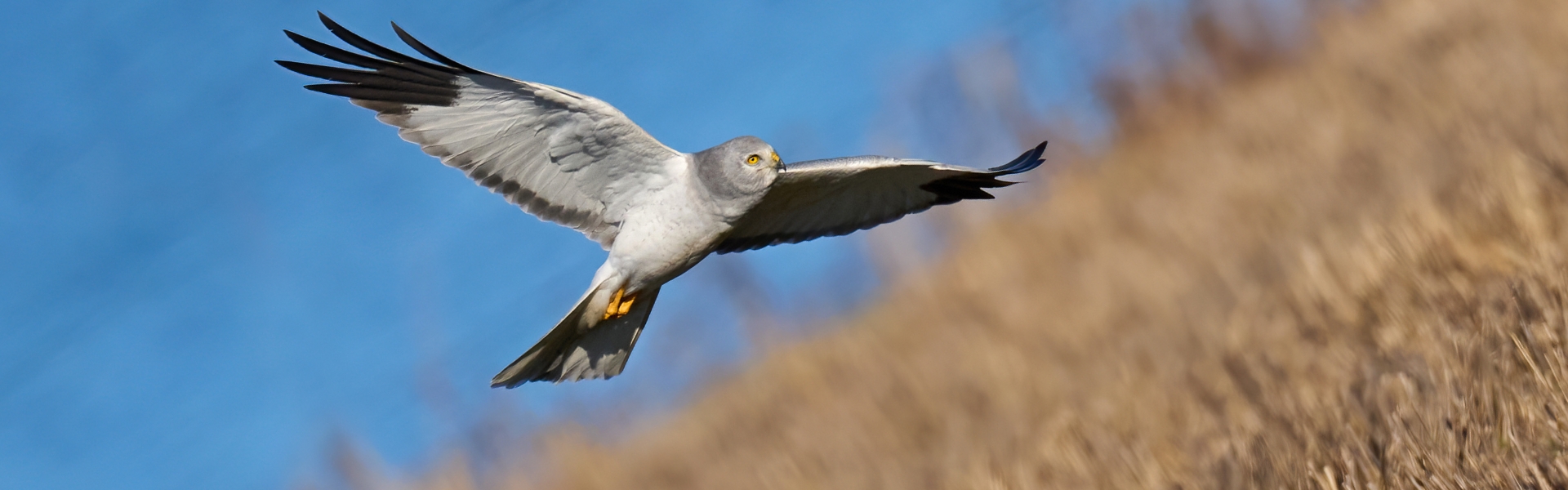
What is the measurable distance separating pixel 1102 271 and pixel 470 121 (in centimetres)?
493

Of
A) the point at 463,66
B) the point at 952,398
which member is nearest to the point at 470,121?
the point at 463,66

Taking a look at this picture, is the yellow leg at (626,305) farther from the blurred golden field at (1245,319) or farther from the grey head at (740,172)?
the blurred golden field at (1245,319)

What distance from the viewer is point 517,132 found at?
3850 millimetres

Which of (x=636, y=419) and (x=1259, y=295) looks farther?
(x=636, y=419)

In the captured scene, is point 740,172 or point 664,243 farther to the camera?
point 664,243

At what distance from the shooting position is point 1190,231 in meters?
7.43

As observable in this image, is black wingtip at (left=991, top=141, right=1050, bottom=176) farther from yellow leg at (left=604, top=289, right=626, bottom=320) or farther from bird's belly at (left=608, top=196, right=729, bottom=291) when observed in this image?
yellow leg at (left=604, top=289, right=626, bottom=320)

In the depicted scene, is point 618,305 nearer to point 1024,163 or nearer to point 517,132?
point 517,132

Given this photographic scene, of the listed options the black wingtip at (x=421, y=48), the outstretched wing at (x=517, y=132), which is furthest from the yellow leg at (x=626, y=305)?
the black wingtip at (x=421, y=48)

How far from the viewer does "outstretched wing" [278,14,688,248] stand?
3.61m

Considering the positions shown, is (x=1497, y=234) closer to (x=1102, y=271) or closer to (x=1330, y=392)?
(x=1330, y=392)

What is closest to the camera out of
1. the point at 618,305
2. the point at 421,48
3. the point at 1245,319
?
the point at 421,48

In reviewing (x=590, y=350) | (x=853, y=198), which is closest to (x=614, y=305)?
(x=590, y=350)

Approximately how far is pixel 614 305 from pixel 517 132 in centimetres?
69
